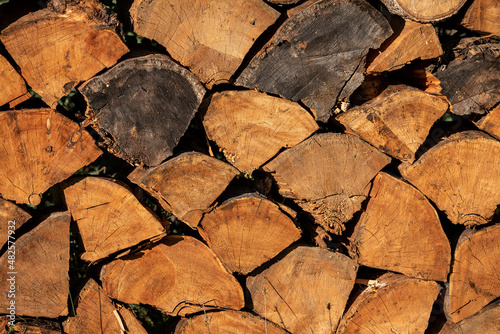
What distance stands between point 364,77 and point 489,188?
0.94m

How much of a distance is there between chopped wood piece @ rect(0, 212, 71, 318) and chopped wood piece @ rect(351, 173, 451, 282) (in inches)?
57.2

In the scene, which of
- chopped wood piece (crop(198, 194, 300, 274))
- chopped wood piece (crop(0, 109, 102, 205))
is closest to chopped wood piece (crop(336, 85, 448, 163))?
chopped wood piece (crop(198, 194, 300, 274))

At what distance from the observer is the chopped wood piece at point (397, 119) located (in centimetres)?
206

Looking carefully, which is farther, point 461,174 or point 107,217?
point 461,174

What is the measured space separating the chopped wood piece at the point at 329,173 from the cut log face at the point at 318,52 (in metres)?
0.22

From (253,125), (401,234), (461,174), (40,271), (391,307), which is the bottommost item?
(391,307)

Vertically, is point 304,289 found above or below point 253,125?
below

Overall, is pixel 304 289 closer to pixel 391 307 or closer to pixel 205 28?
pixel 391 307

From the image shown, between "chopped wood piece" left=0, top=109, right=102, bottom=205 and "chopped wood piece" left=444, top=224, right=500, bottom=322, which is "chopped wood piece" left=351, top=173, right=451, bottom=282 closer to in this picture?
"chopped wood piece" left=444, top=224, right=500, bottom=322

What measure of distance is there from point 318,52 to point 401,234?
1.04 metres

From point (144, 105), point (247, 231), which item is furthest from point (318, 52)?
point (247, 231)

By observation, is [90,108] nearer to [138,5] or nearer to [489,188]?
[138,5]

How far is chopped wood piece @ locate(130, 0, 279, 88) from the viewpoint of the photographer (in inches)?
70.8

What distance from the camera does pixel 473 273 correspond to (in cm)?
242
